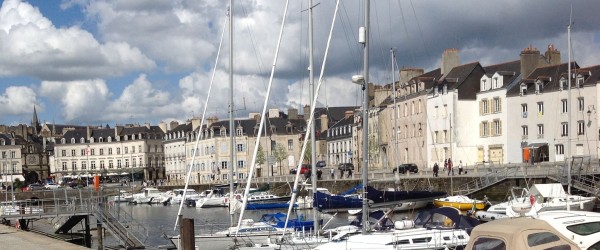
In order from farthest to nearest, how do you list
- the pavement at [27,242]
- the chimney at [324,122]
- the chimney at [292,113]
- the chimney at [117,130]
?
the chimney at [117,130] → the chimney at [324,122] → the chimney at [292,113] → the pavement at [27,242]

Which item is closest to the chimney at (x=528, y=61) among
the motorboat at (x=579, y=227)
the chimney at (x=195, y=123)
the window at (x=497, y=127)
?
the window at (x=497, y=127)

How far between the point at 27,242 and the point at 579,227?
65.3 ft

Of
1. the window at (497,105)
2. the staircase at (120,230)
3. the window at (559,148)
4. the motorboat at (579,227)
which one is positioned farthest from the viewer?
the window at (497,105)

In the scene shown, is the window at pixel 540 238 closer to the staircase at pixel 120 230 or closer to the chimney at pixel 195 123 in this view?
the staircase at pixel 120 230

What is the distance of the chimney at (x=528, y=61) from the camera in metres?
65.5

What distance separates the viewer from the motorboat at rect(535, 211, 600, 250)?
16.6m

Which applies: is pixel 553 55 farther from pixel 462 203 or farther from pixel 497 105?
pixel 462 203

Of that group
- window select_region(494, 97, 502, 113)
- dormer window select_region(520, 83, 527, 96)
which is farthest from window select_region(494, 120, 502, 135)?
dormer window select_region(520, 83, 527, 96)

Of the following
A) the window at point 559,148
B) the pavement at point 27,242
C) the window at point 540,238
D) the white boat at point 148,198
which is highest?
the window at point 559,148

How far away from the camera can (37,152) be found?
14875 cm

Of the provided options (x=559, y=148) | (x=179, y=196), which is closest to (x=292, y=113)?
(x=179, y=196)

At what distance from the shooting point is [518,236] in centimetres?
1356

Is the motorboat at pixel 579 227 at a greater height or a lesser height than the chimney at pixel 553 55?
lesser

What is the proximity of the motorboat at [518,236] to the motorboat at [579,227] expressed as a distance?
2429 mm
